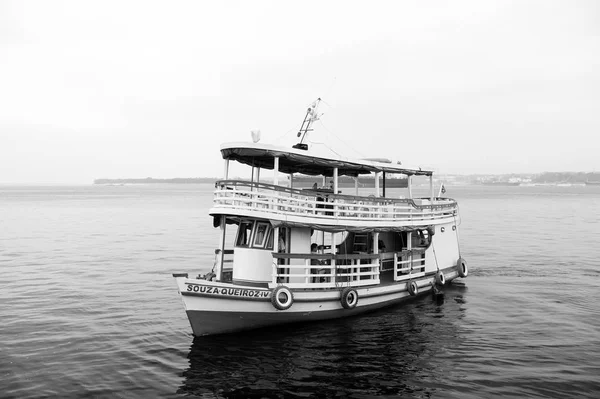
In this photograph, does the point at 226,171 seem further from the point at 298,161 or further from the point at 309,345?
the point at 309,345

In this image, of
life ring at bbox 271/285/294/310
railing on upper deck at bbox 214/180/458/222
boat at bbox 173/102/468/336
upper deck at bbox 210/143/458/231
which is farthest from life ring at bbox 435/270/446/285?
life ring at bbox 271/285/294/310

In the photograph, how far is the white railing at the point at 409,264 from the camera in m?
19.1

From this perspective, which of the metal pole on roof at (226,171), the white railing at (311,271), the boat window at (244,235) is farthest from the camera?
the boat window at (244,235)

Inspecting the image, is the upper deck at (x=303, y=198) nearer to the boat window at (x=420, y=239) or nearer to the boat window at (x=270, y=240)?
the boat window at (x=270, y=240)

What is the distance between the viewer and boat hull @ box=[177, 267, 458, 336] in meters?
14.0

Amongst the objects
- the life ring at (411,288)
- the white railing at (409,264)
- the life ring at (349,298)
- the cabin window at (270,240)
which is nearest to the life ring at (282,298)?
the cabin window at (270,240)

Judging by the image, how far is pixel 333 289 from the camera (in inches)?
651

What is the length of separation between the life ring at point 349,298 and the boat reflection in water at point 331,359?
0.81m

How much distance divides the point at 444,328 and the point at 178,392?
10.1 metres

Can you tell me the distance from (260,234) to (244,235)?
0.70m

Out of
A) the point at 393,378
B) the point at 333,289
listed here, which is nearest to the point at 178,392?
the point at 393,378

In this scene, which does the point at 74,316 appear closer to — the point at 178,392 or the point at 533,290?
the point at 178,392

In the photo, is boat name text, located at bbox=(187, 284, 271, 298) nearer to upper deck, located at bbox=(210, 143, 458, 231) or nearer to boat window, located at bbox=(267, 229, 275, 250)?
boat window, located at bbox=(267, 229, 275, 250)

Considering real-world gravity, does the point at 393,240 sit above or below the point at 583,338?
above
